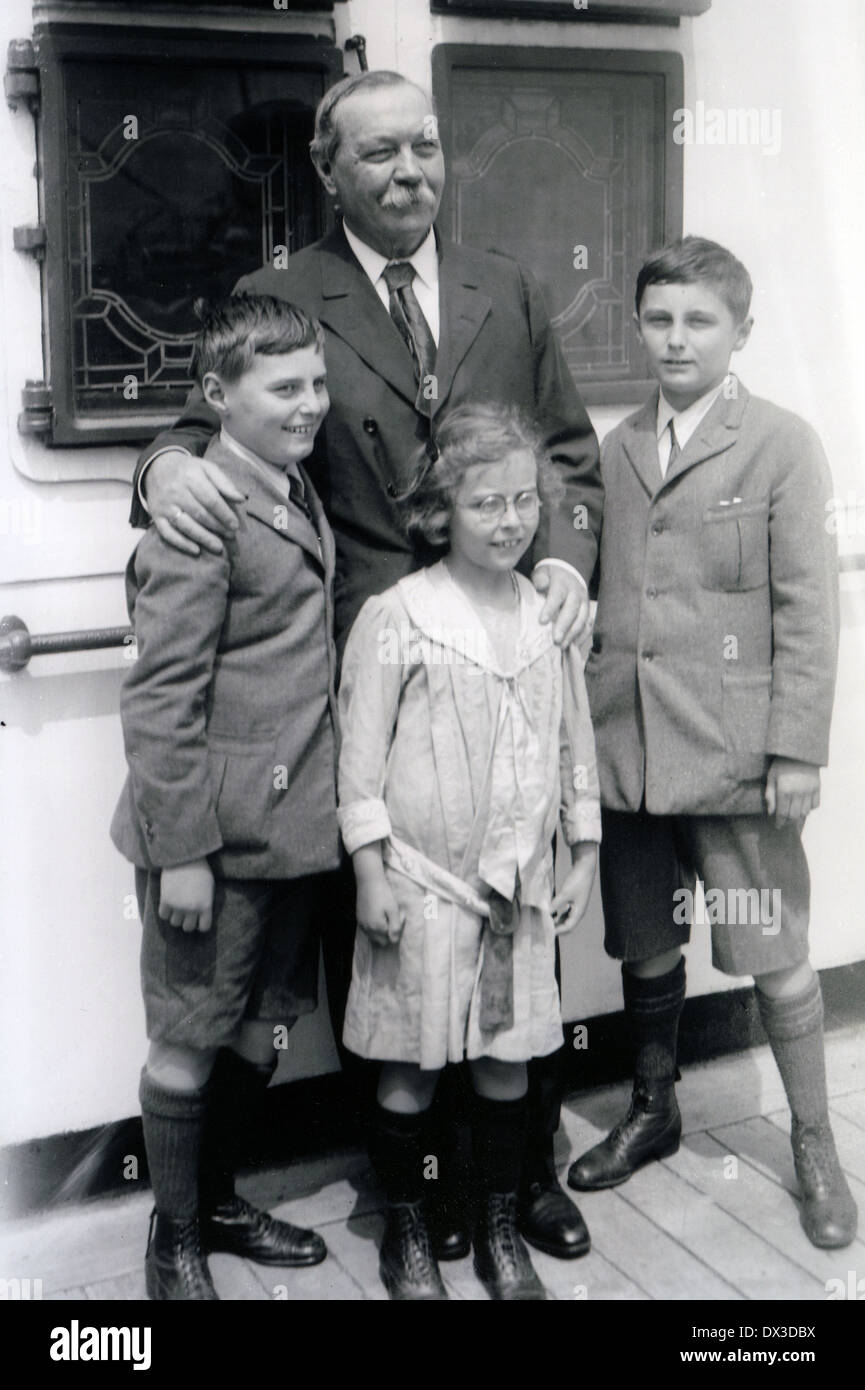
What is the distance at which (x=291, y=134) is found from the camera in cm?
273

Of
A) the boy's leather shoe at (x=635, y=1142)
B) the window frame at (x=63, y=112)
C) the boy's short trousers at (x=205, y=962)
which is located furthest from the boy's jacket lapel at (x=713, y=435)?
the boy's leather shoe at (x=635, y=1142)

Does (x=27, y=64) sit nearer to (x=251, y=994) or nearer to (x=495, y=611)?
(x=495, y=611)

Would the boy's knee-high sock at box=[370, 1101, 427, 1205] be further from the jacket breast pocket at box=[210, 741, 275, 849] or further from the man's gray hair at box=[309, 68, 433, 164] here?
the man's gray hair at box=[309, 68, 433, 164]

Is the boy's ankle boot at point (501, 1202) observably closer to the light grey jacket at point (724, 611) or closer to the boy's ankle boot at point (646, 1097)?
the boy's ankle boot at point (646, 1097)

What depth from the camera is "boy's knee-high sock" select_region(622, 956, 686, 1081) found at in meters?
2.98

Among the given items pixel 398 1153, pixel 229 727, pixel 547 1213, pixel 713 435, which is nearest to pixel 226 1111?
pixel 398 1153

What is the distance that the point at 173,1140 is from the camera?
251 cm

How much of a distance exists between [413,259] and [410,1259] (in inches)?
64.6

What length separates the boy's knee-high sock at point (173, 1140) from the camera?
250 cm

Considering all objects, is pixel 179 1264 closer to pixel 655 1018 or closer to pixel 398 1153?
pixel 398 1153

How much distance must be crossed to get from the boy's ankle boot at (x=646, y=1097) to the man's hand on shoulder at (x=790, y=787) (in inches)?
18.9

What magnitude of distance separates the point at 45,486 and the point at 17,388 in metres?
0.17

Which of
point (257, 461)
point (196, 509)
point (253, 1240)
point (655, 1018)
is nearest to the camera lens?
point (196, 509)

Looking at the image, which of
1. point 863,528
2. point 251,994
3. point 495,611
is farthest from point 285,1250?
point 863,528
